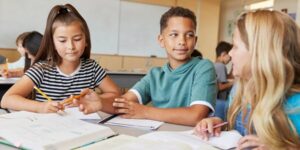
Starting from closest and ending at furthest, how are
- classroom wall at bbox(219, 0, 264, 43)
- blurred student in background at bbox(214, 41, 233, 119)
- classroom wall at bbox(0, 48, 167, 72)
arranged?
blurred student in background at bbox(214, 41, 233, 119) → classroom wall at bbox(0, 48, 167, 72) → classroom wall at bbox(219, 0, 264, 43)

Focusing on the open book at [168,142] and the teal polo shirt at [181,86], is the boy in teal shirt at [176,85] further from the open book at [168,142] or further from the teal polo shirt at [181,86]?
the open book at [168,142]

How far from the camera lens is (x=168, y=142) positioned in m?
0.78

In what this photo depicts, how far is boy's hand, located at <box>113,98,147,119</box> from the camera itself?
117 cm

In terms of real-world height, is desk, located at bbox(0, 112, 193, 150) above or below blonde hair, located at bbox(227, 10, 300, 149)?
below

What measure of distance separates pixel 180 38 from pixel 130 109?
44 cm

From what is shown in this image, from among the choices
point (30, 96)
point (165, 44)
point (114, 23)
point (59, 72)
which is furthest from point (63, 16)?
point (114, 23)

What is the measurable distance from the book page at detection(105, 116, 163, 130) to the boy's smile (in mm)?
409

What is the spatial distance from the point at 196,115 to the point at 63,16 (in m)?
0.80

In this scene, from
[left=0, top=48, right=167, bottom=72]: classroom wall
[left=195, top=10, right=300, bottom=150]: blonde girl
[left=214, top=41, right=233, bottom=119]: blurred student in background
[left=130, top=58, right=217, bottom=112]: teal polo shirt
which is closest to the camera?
[left=195, top=10, right=300, bottom=150]: blonde girl

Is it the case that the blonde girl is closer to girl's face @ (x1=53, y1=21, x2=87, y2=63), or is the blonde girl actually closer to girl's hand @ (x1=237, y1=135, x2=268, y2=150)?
girl's hand @ (x1=237, y1=135, x2=268, y2=150)

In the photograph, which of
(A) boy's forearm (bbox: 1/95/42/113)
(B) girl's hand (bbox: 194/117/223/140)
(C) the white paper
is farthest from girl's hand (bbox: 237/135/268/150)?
(A) boy's forearm (bbox: 1/95/42/113)

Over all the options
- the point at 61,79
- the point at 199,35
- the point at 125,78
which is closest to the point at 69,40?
the point at 61,79

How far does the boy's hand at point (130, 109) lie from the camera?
3.85ft

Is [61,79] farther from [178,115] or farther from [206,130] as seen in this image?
[206,130]
